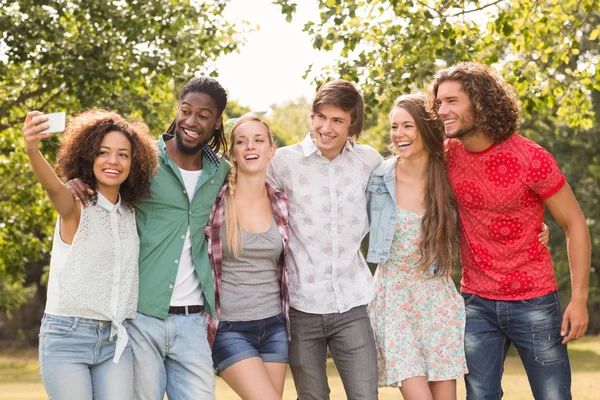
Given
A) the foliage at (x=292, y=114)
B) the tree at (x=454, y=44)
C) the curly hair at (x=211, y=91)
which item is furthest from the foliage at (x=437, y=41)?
the foliage at (x=292, y=114)

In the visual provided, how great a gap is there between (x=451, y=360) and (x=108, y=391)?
6.72ft

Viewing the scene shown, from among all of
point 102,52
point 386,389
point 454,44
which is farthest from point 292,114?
point 454,44

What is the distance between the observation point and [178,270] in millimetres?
5055

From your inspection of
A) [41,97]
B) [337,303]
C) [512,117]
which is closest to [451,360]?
Answer: [337,303]

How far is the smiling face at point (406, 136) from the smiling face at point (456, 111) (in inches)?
7.9

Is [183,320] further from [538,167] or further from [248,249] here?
[538,167]

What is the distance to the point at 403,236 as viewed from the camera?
5.34 meters

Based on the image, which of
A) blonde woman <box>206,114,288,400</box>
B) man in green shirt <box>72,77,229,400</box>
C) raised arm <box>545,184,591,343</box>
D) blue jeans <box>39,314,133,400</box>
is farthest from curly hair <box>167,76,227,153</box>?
raised arm <box>545,184,591,343</box>

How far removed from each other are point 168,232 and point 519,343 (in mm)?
2185

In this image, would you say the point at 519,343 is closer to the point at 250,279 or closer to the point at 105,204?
the point at 250,279

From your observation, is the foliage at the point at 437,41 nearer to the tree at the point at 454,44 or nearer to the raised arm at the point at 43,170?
the tree at the point at 454,44

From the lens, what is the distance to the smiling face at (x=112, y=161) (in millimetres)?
4840

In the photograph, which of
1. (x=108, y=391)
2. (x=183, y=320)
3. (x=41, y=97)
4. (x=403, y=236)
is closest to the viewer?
(x=108, y=391)

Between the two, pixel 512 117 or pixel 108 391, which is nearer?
pixel 108 391
